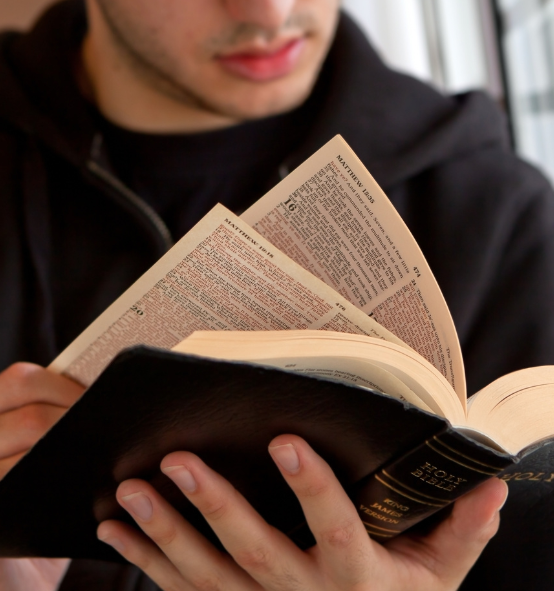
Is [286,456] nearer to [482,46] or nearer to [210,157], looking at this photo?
[210,157]

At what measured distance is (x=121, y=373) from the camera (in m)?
0.38

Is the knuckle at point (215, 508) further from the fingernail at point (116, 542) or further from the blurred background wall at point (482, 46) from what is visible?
the blurred background wall at point (482, 46)

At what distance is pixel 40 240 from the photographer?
1.04 meters

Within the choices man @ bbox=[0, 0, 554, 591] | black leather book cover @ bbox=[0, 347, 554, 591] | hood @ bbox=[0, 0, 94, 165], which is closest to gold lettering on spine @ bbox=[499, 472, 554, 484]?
black leather book cover @ bbox=[0, 347, 554, 591]

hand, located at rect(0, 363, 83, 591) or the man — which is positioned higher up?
the man

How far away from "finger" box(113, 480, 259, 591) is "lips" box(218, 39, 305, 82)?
69 centimetres

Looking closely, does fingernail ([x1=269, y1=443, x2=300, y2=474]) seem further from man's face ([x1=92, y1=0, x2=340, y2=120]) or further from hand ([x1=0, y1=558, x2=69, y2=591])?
man's face ([x1=92, y1=0, x2=340, y2=120])

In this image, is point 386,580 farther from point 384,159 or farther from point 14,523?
point 384,159

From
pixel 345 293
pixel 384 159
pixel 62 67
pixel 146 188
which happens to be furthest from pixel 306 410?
pixel 62 67

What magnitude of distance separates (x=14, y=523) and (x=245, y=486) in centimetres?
19

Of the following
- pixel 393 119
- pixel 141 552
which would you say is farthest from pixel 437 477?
pixel 393 119

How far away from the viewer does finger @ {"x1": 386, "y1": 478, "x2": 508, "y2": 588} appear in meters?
0.50

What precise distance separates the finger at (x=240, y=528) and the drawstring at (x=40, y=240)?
1.77ft

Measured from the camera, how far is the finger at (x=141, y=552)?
1.87 ft
